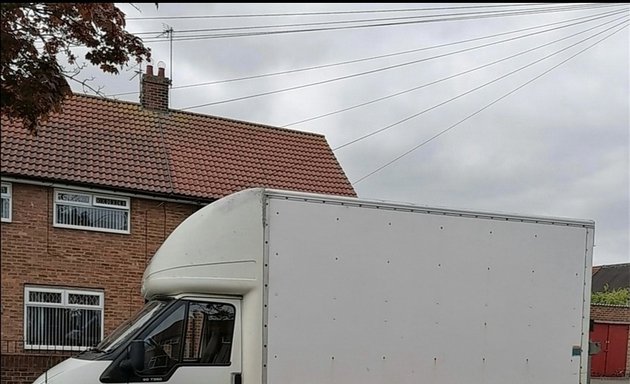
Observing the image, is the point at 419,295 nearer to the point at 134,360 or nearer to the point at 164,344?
the point at 164,344

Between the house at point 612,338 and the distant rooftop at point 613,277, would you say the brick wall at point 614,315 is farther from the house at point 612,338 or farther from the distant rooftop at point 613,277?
the distant rooftop at point 613,277

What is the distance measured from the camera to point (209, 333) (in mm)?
6652

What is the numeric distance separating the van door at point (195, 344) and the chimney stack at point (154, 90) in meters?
12.1

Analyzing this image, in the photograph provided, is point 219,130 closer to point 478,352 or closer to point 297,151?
point 297,151

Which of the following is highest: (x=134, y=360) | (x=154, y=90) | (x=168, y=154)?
(x=154, y=90)

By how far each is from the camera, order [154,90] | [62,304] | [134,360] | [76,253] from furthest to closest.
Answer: [154,90] → [76,253] → [62,304] → [134,360]

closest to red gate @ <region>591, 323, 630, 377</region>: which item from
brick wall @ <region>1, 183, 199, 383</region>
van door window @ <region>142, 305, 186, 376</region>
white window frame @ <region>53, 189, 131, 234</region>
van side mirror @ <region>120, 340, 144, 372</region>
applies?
brick wall @ <region>1, 183, 199, 383</region>

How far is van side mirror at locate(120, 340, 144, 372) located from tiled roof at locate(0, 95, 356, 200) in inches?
318

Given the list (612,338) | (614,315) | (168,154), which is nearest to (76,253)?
(168,154)

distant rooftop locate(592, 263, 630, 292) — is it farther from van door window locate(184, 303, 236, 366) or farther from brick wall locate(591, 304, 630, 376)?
van door window locate(184, 303, 236, 366)

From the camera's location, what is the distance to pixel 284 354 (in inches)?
251

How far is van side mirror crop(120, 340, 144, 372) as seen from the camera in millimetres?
6352

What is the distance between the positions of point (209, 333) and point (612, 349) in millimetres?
23302

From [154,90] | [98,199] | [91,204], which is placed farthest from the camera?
[154,90]
